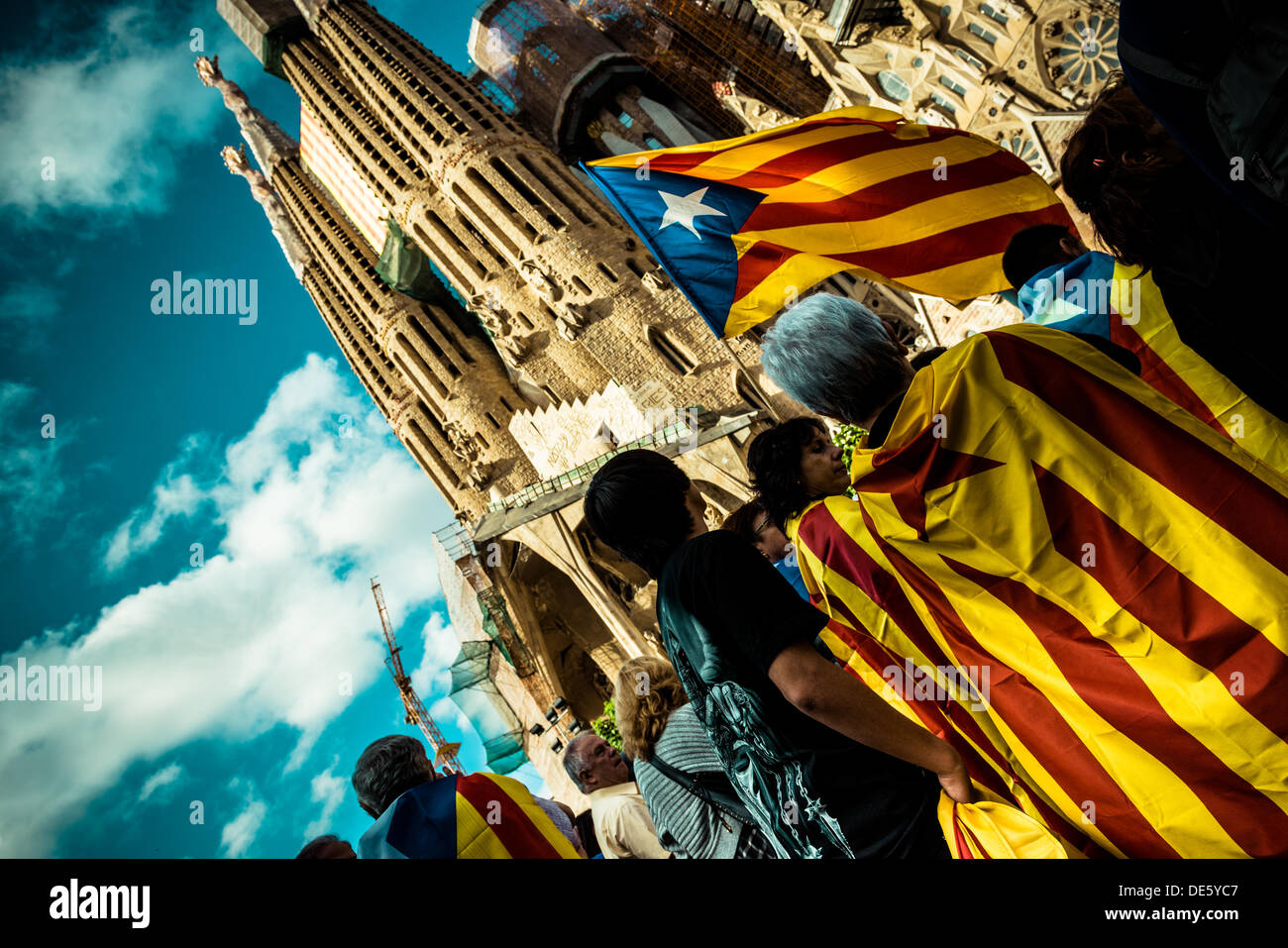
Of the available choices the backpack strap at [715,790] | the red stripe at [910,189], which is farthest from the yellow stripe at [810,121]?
the backpack strap at [715,790]

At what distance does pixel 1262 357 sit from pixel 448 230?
35.5 meters

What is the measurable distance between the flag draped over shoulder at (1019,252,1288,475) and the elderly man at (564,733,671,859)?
3.61 meters

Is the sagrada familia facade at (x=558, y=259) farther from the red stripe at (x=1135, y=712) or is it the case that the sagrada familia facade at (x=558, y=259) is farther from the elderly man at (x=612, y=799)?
the red stripe at (x=1135, y=712)

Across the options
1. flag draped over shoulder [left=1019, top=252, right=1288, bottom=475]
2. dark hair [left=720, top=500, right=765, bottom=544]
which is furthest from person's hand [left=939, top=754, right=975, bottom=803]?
dark hair [left=720, top=500, right=765, bottom=544]

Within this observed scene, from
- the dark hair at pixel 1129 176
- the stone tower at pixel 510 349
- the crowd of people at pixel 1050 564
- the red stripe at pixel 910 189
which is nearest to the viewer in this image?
the crowd of people at pixel 1050 564

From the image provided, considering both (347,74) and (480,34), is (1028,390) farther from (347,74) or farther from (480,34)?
(347,74)

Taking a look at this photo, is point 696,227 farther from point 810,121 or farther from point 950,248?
point 950,248

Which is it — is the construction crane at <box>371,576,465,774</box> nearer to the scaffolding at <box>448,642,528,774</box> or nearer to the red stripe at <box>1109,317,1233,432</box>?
the scaffolding at <box>448,642,528,774</box>

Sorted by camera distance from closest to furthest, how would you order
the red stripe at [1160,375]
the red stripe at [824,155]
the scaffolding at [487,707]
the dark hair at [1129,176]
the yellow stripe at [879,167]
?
the dark hair at [1129,176], the red stripe at [1160,375], the yellow stripe at [879,167], the red stripe at [824,155], the scaffolding at [487,707]

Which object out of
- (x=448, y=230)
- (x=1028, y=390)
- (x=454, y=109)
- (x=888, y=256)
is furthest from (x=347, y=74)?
(x=1028, y=390)

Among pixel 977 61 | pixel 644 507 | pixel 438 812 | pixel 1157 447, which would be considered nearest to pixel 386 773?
pixel 438 812

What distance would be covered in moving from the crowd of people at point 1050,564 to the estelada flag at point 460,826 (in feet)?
5.09

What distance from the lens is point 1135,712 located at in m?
2.26

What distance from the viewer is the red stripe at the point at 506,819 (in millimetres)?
3928
